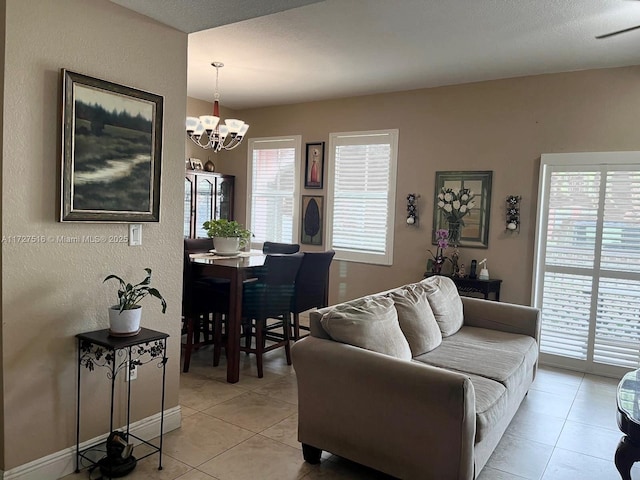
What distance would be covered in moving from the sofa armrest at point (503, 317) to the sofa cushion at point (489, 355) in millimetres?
85

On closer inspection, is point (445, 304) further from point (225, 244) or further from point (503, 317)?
point (225, 244)

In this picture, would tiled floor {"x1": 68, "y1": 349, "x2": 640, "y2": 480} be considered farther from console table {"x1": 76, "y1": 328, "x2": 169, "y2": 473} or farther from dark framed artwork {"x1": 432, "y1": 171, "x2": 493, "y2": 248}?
dark framed artwork {"x1": 432, "y1": 171, "x2": 493, "y2": 248}

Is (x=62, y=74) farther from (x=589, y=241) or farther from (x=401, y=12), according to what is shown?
(x=589, y=241)

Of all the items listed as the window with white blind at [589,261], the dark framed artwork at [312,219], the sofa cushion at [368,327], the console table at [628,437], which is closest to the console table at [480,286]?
the window with white blind at [589,261]

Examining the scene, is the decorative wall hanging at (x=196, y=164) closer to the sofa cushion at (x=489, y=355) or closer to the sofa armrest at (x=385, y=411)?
the sofa cushion at (x=489, y=355)

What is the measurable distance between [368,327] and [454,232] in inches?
106

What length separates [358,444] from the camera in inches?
95.5

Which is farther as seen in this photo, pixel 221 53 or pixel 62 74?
pixel 221 53

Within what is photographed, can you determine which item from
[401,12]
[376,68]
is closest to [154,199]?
[401,12]

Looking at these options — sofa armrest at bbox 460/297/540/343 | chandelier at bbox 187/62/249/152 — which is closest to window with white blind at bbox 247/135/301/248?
chandelier at bbox 187/62/249/152

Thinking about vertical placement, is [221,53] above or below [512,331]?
above

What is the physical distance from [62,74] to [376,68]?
299 cm

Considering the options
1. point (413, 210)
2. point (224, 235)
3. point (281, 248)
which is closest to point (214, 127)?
point (224, 235)

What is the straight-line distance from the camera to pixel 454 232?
4965mm
